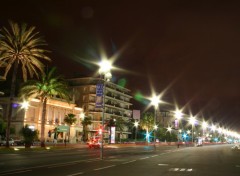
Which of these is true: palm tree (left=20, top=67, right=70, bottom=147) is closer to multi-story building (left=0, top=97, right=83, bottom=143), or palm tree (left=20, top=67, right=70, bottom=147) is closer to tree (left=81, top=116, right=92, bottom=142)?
multi-story building (left=0, top=97, right=83, bottom=143)

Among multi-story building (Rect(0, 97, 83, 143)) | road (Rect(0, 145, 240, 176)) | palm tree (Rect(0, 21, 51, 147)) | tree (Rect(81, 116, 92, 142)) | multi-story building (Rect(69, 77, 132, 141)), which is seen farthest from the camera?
multi-story building (Rect(69, 77, 132, 141))

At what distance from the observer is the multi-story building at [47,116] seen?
82438 mm

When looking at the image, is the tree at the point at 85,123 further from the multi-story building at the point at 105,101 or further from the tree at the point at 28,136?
the tree at the point at 28,136

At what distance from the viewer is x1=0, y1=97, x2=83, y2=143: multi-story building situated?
8244cm

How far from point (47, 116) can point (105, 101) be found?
37.7 metres

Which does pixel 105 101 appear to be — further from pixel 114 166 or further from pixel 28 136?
pixel 114 166

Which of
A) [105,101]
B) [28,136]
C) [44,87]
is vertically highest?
[105,101]

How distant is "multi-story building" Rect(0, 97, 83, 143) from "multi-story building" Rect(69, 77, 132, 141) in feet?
51.3

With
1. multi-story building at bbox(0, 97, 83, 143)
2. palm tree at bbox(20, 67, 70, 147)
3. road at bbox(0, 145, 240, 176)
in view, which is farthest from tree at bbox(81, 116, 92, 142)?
road at bbox(0, 145, 240, 176)

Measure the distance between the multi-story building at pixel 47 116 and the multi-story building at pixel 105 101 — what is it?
616 inches

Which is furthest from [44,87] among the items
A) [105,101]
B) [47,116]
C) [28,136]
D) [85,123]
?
[105,101]

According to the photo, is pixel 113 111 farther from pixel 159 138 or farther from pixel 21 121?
pixel 21 121

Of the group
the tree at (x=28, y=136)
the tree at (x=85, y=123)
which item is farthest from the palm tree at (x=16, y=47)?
the tree at (x=85, y=123)

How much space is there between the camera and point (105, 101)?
128 m
